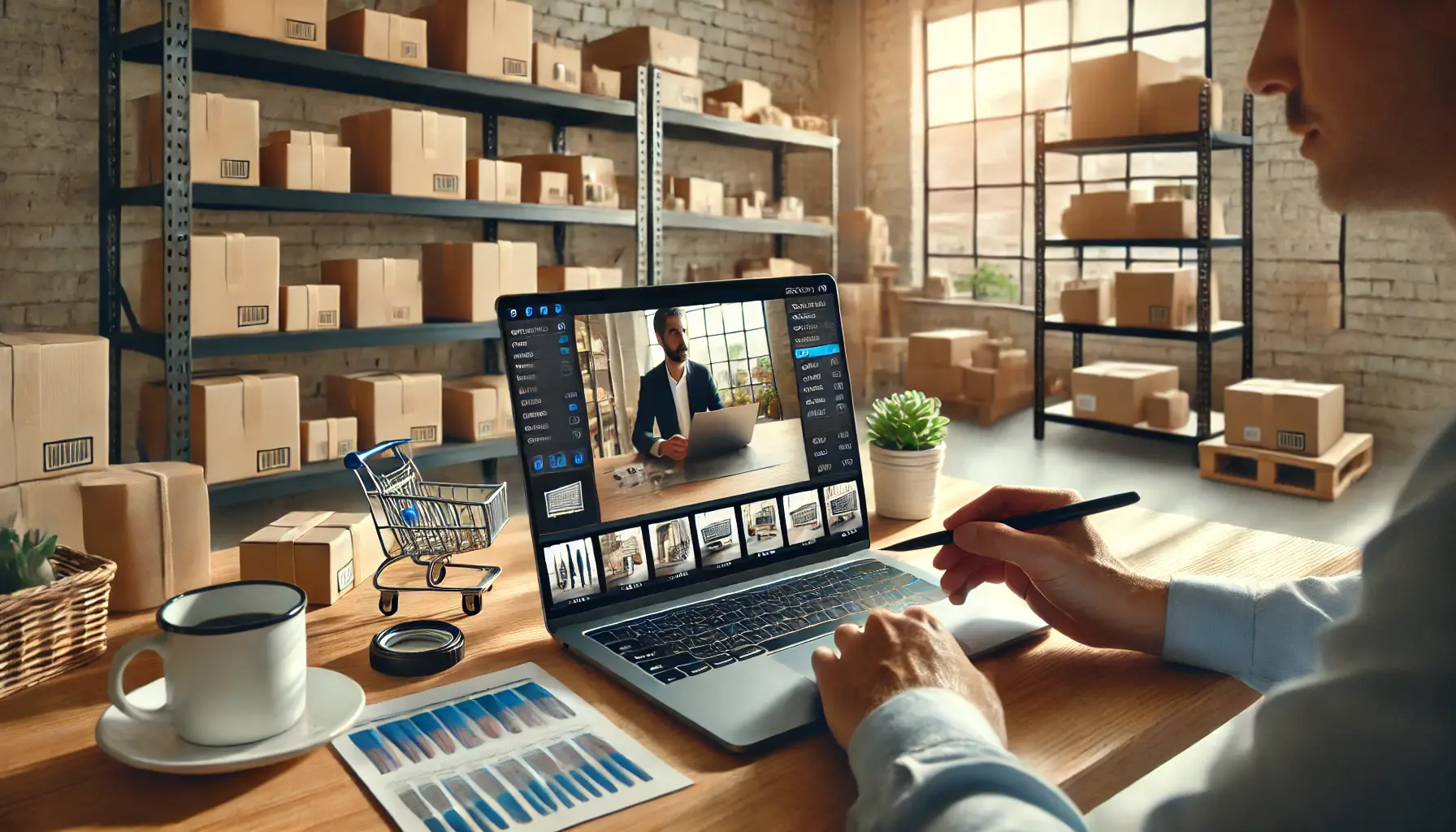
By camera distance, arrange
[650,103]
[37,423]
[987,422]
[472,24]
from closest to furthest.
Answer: [37,423]
[472,24]
[650,103]
[987,422]

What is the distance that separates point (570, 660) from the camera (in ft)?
2.87

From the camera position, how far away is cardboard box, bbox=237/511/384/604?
1016mm

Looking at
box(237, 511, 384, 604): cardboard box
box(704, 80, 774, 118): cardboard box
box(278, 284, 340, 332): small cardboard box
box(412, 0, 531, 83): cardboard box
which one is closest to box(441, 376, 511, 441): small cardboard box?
box(278, 284, 340, 332): small cardboard box

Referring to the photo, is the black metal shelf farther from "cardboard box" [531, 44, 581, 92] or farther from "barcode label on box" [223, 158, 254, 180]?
"cardboard box" [531, 44, 581, 92]

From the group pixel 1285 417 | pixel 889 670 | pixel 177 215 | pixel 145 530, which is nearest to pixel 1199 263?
pixel 1285 417

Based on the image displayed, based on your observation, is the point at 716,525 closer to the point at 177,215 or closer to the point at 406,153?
the point at 177,215

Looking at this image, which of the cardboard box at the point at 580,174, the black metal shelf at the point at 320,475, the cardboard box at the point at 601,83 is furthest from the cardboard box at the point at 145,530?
the cardboard box at the point at 601,83

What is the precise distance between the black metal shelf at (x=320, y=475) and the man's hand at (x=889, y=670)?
8.76 ft

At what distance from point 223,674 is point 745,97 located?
4906 mm

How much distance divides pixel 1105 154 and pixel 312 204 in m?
4.50

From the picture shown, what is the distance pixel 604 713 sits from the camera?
0.77 m

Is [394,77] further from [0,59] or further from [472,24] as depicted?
[0,59]

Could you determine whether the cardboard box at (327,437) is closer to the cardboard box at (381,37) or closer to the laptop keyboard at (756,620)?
the cardboard box at (381,37)

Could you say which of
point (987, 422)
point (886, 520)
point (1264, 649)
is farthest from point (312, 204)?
point (987, 422)
